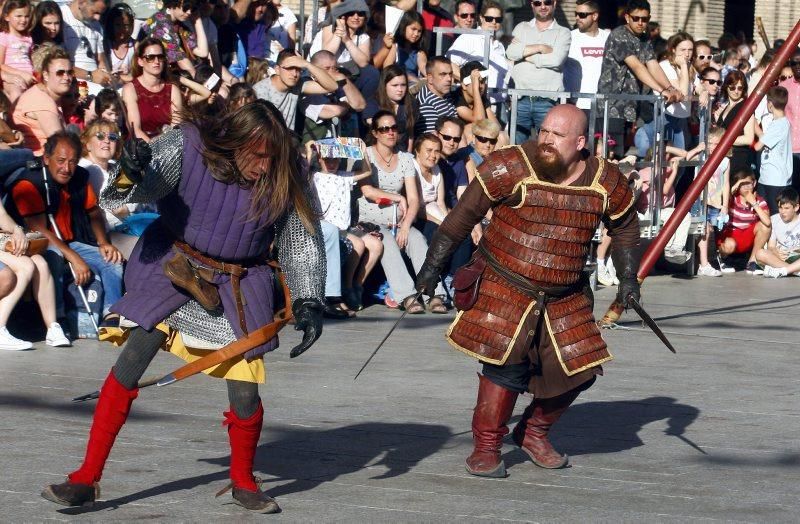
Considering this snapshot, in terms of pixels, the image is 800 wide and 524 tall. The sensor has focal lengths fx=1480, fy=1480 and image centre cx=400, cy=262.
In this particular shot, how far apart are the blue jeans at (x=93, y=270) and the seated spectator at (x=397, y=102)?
310 centimetres

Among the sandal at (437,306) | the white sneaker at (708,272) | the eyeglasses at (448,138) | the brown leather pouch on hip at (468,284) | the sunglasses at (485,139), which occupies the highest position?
the brown leather pouch on hip at (468,284)

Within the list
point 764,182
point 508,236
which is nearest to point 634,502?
point 508,236

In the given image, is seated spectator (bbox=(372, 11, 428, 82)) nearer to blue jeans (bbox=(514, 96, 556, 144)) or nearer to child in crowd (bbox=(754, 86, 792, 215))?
blue jeans (bbox=(514, 96, 556, 144))

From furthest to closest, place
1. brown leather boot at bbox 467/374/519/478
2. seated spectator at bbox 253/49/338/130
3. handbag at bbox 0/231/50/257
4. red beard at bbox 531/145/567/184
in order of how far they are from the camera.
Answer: seated spectator at bbox 253/49/338/130 < handbag at bbox 0/231/50/257 < brown leather boot at bbox 467/374/519/478 < red beard at bbox 531/145/567/184

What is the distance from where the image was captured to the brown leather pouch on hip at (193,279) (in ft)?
18.0

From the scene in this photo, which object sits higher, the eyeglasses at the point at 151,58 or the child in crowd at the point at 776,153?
the eyeglasses at the point at 151,58

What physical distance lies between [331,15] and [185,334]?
24.4 feet

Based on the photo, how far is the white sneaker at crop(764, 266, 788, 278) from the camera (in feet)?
47.4

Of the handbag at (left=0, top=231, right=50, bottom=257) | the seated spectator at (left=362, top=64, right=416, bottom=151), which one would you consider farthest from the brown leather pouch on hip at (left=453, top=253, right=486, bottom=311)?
the seated spectator at (left=362, top=64, right=416, bottom=151)

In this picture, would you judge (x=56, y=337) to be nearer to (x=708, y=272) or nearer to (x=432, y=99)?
(x=432, y=99)

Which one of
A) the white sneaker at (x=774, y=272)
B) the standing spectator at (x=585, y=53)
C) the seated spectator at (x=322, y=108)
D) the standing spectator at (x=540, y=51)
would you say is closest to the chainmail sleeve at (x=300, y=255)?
the seated spectator at (x=322, y=108)

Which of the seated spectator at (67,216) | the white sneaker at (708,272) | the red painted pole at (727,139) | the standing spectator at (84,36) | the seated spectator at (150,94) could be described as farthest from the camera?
the white sneaker at (708,272)

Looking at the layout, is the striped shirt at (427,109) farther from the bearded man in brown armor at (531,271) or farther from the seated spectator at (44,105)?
the bearded man in brown armor at (531,271)

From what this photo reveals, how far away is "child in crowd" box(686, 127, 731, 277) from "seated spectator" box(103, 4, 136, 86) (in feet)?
18.8
